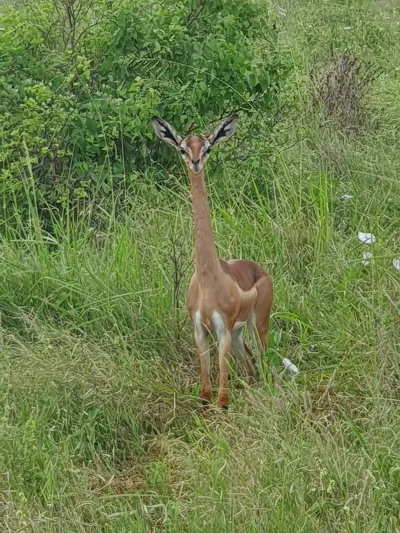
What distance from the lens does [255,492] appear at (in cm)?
336

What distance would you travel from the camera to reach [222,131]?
3.98 metres

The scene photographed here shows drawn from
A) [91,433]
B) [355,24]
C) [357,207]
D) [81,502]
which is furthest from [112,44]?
[355,24]

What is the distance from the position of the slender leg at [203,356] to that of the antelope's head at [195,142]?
56 cm

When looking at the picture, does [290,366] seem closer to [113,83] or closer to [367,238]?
[367,238]

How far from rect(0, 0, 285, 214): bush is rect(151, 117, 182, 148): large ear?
53.8 inches

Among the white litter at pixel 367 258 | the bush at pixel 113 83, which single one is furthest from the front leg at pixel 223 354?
the bush at pixel 113 83

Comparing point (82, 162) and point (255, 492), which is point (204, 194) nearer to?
point (255, 492)

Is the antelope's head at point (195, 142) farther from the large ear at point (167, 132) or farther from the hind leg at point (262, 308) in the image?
the hind leg at point (262, 308)

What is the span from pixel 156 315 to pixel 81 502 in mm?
1213

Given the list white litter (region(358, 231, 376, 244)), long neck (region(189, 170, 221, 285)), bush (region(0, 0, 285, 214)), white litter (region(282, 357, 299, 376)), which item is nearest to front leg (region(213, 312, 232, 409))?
long neck (region(189, 170, 221, 285))

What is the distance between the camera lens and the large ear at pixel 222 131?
3.95 meters

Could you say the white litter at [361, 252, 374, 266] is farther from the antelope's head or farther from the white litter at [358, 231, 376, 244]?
the antelope's head

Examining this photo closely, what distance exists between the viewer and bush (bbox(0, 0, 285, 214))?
17.9 ft

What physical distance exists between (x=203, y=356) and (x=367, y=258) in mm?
1071
